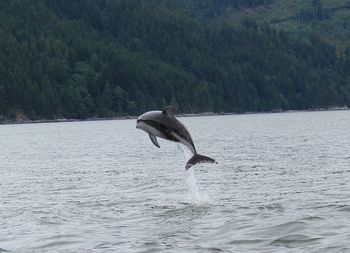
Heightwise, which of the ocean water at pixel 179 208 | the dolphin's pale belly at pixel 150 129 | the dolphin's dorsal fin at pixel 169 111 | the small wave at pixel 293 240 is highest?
the dolphin's dorsal fin at pixel 169 111

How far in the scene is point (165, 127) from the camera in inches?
1040

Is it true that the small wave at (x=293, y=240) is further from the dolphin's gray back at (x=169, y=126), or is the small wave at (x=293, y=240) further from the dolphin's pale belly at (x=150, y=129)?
the dolphin's pale belly at (x=150, y=129)

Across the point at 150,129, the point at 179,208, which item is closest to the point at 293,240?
the point at 150,129

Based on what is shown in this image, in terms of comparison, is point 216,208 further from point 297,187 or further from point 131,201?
point 297,187

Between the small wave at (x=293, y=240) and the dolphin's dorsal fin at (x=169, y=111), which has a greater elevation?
the dolphin's dorsal fin at (x=169, y=111)

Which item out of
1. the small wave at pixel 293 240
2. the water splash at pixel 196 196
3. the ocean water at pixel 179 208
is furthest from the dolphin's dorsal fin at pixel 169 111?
the water splash at pixel 196 196

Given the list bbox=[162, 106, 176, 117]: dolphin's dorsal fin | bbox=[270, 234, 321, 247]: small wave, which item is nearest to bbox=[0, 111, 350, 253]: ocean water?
bbox=[270, 234, 321, 247]: small wave

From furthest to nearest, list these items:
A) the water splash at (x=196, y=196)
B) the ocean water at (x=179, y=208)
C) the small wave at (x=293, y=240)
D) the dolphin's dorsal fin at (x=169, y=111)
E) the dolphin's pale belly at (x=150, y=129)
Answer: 1. the water splash at (x=196, y=196)
2. the dolphin's dorsal fin at (x=169, y=111)
3. the dolphin's pale belly at (x=150, y=129)
4. the ocean water at (x=179, y=208)
5. the small wave at (x=293, y=240)

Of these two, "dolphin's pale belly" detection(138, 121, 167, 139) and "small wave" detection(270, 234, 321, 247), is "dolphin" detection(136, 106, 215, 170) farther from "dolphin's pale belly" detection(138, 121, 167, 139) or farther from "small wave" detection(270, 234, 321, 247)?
"small wave" detection(270, 234, 321, 247)

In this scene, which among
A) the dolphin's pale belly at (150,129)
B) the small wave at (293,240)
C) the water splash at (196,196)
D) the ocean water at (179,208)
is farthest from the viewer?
the water splash at (196,196)

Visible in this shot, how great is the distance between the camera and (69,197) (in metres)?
39.4

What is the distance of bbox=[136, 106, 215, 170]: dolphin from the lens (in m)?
26.1

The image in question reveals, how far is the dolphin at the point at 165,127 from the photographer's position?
2612 centimetres

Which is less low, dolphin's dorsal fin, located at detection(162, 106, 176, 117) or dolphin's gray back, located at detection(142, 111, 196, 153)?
dolphin's dorsal fin, located at detection(162, 106, 176, 117)
